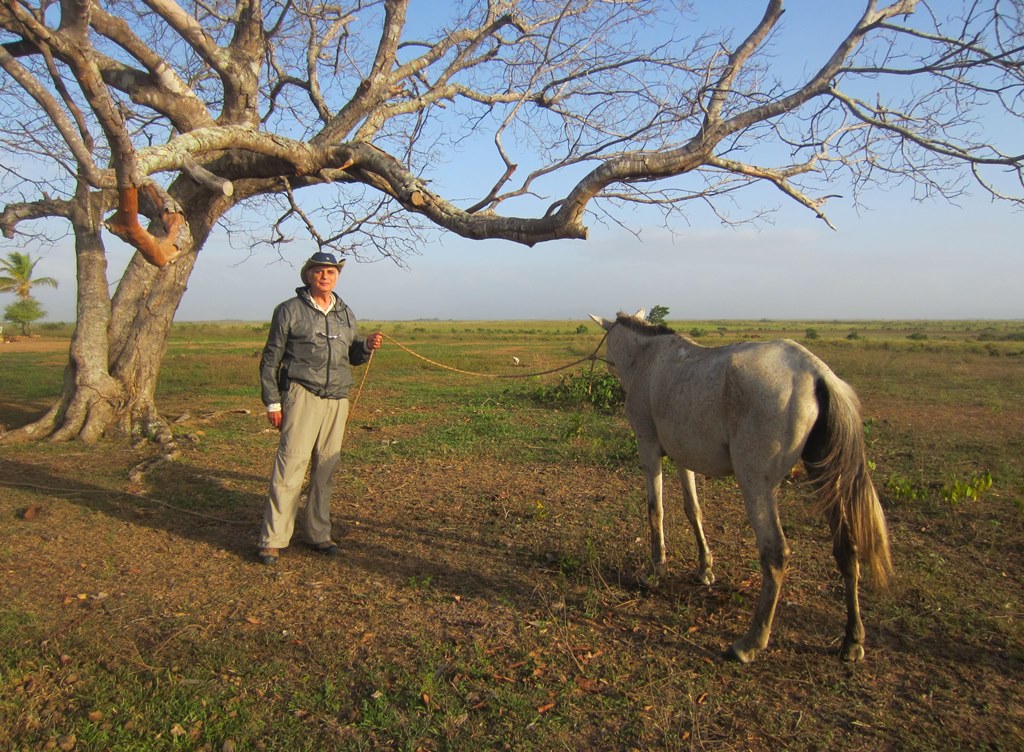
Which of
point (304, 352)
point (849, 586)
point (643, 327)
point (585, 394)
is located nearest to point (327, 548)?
point (304, 352)

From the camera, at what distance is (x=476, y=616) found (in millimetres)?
4250

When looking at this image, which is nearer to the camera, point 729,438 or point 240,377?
point 729,438

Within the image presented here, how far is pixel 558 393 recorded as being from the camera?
13281 mm

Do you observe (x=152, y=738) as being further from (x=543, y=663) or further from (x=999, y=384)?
(x=999, y=384)

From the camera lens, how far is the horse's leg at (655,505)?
4875 mm

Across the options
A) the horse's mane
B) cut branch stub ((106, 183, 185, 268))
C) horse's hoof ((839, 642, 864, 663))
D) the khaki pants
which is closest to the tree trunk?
cut branch stub ((106, 183, 185, 268))

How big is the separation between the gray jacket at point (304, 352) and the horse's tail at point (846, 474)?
12.0 ft

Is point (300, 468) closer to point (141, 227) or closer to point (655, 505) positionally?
point (141, 227)

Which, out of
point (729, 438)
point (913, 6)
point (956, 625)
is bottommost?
point (956, 625)

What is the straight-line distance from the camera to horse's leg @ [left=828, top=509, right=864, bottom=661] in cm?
372

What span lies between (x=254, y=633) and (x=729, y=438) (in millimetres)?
3229

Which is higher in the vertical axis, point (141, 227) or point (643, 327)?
point (141, 227)

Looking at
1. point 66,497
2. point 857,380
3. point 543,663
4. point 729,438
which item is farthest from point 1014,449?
point 66,497

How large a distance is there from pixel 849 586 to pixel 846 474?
27.6 inches
